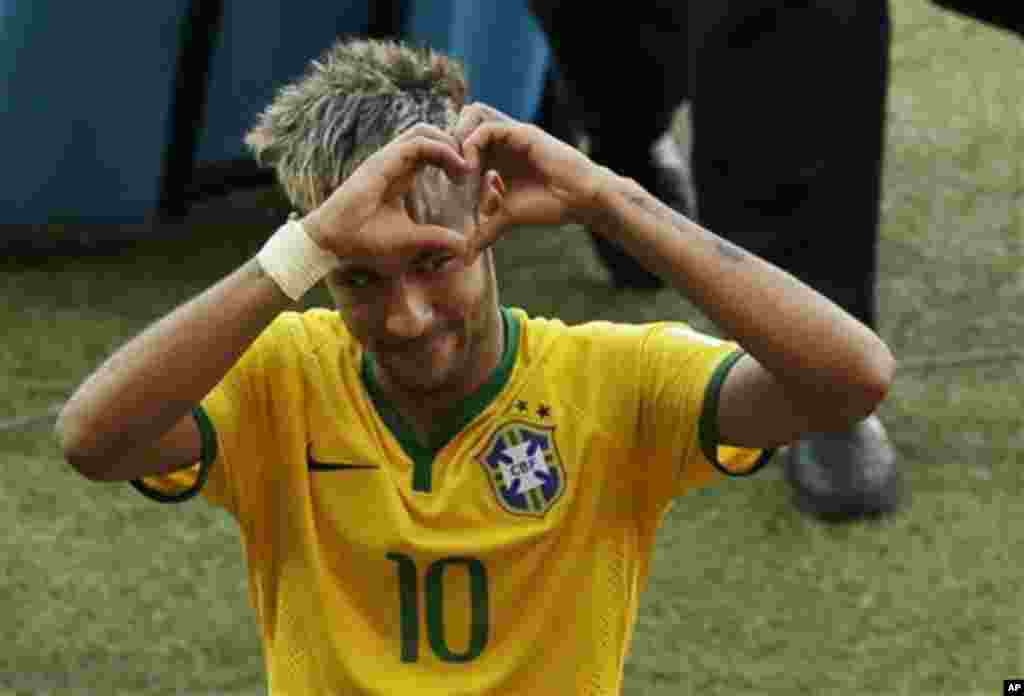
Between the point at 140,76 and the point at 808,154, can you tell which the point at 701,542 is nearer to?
the point at 808,154

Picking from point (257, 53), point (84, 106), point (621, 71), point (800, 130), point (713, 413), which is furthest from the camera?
point (257, 53)

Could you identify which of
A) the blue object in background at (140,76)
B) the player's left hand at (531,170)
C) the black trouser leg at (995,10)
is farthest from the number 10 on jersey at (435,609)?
the blue object in background at (140,76)

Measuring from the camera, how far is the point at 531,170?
2.54 meters

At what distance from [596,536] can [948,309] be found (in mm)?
3393

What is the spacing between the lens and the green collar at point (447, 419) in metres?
2.72

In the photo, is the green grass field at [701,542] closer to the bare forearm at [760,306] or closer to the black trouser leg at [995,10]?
the black trouser leg at [995,10]

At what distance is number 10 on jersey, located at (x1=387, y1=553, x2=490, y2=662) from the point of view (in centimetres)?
269

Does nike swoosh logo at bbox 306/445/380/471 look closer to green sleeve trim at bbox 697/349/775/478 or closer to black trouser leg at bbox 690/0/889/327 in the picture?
green sleeve trim at bbox 697/349/775/478

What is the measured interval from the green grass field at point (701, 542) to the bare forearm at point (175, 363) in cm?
172

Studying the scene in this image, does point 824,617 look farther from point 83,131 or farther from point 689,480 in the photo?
point 83,131

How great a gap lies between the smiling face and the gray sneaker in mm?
2170

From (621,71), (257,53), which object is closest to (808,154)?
(621,71)

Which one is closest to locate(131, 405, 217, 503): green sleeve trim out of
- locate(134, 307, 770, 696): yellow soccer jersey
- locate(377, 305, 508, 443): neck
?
locate(134, 307, 770, 696): yellow soccer jersey

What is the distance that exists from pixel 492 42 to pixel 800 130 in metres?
2.12
